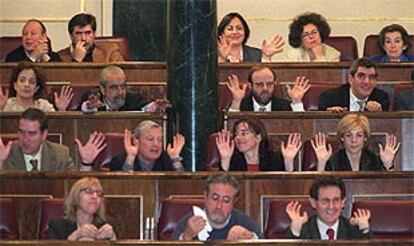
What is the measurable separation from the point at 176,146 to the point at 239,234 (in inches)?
60.3

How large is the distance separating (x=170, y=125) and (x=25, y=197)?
1370mm

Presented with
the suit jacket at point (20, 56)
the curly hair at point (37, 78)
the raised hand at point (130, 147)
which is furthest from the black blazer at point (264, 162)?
the suit jacket at point (20, 56)

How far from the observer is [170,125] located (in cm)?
766

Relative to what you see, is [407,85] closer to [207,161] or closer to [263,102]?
[263,102]

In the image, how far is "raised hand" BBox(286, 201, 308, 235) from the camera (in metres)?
6.13

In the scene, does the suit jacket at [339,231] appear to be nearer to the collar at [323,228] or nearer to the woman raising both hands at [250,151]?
the collar at [323,228]

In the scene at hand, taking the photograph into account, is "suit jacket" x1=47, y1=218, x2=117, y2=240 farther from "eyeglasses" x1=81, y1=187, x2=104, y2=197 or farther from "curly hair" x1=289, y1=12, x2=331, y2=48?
"curly hair" x1=289, y1=12, x2=331, y2=48

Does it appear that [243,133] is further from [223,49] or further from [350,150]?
[223,49]

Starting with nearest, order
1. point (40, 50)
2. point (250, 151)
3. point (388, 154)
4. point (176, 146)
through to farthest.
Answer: point (250, 151) → point (388, 154) → point (176, 146) → point (40, 50)

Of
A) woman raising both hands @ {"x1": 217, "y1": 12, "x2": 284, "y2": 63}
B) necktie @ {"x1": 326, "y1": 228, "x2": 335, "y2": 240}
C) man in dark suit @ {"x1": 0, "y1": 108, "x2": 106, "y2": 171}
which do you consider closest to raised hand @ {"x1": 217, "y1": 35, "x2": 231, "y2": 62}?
woman raising both hands @ {"x1": 217, "y1": 12, "x2": 284, "y2": 63}

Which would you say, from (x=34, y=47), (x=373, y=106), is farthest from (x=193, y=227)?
(x=34, y=47)

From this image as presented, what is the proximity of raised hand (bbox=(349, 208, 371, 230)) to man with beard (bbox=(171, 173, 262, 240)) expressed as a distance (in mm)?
→ 492

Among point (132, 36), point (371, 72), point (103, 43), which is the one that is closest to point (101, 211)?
point (371, 72)

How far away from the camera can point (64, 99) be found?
7988 mm
